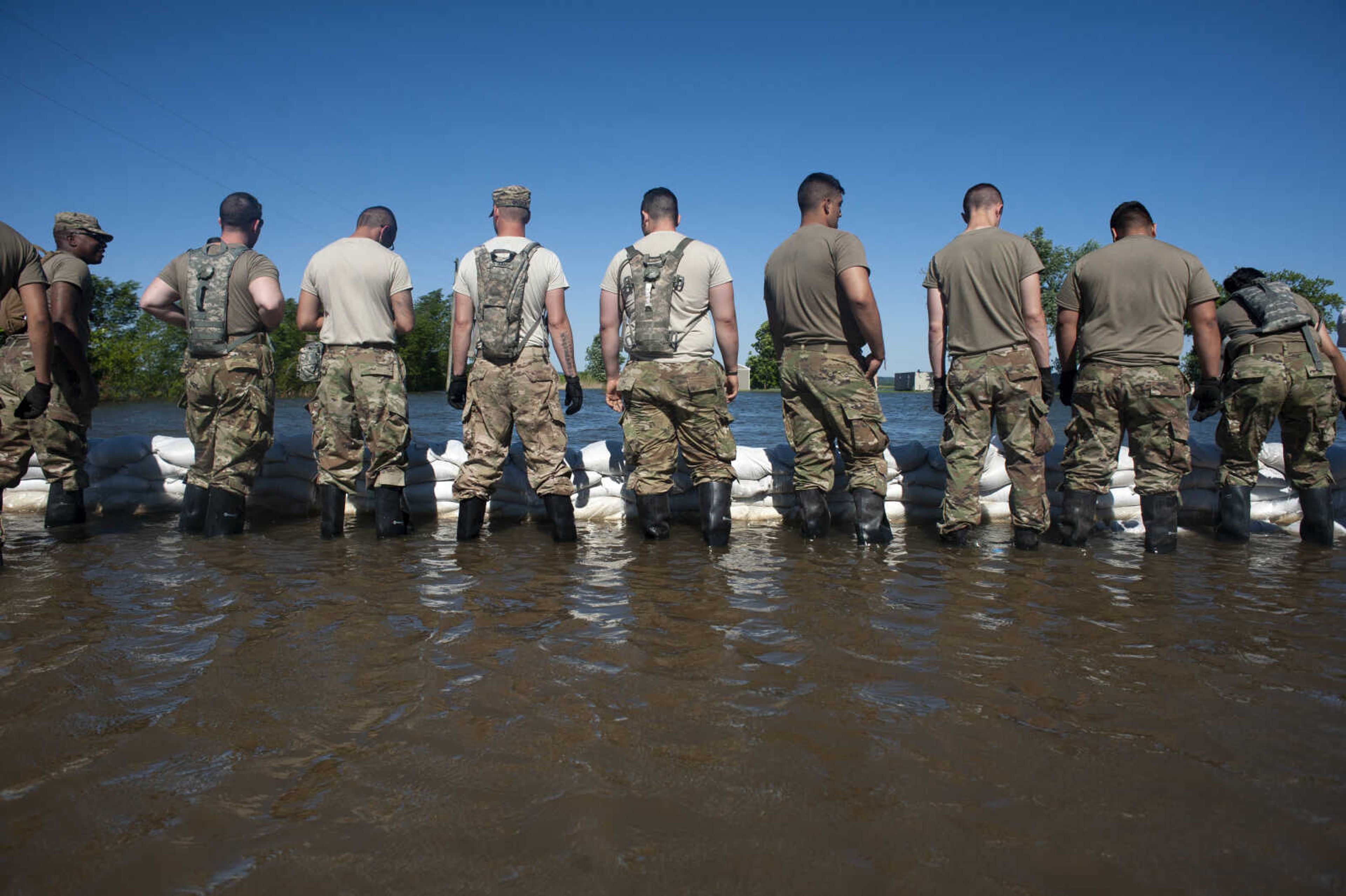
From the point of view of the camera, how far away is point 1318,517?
4309mm

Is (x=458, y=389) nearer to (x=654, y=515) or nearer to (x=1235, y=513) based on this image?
(x=654, y=515)

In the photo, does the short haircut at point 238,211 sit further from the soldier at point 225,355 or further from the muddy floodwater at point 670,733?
the muddy floodwater at point 670,733

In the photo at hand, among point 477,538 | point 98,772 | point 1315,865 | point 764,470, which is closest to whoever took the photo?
point 1315,865

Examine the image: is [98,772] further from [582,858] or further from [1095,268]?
[1095,268]

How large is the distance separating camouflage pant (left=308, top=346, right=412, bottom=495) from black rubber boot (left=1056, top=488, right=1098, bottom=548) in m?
3.73

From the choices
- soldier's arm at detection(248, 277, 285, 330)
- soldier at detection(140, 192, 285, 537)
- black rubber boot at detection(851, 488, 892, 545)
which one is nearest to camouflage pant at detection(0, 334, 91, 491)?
soldier at detection(140, 192, 285, 537)

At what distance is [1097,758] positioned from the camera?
5.70 ft

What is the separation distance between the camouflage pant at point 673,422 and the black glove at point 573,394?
0.26m

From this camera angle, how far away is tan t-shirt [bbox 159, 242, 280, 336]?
452 cm

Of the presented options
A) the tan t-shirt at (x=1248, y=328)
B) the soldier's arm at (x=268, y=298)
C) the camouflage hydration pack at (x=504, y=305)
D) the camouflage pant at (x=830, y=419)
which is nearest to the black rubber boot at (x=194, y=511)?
the soldier's arm at (x=268, y=298)

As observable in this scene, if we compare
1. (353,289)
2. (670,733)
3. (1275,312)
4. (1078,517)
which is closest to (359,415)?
(353,289)

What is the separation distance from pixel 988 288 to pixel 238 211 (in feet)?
14.2

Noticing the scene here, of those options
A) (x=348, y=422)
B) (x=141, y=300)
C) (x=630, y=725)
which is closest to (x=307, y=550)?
(x=348, y=422)

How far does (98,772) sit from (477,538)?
2.81 meters
